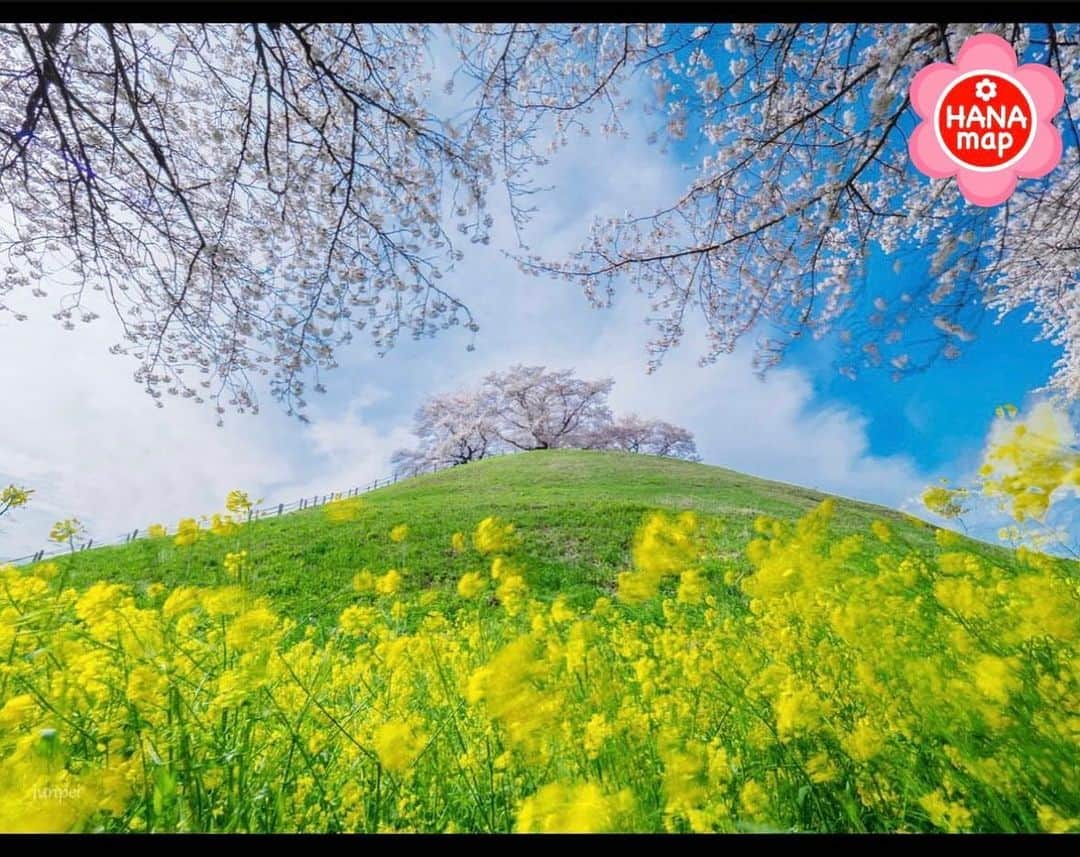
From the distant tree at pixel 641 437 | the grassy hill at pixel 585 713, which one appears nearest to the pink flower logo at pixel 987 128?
the grassy hill at pixel 585 713

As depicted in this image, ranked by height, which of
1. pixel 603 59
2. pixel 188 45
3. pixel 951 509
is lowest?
pixel 951 509

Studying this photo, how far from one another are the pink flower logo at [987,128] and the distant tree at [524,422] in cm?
1125

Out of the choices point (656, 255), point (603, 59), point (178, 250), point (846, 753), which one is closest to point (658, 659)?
point (846, 753)

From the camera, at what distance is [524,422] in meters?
14.2

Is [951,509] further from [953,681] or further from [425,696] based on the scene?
[425,696]

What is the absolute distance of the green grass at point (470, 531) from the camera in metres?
3.24

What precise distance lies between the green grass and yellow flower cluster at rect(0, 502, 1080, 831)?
480 millimetres

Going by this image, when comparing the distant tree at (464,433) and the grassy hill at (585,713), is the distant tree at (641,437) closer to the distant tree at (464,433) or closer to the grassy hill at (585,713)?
the distant tree at (464,433)

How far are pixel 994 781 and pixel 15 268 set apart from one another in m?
4.51

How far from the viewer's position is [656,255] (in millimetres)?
2650

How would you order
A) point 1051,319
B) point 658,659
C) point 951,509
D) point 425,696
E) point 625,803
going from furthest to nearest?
point 1051,319
point 658,659
point 951,509
point 425,696
point 625,803

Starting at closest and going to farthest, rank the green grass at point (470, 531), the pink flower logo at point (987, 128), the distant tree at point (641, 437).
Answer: the pink flower logo at point (987, 128)
the green grass at point (470, 531)
the distant tree at point (641, 437)

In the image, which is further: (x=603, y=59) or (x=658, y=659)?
(x=603, y=59)

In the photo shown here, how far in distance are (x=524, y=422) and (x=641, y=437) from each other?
3.29m
